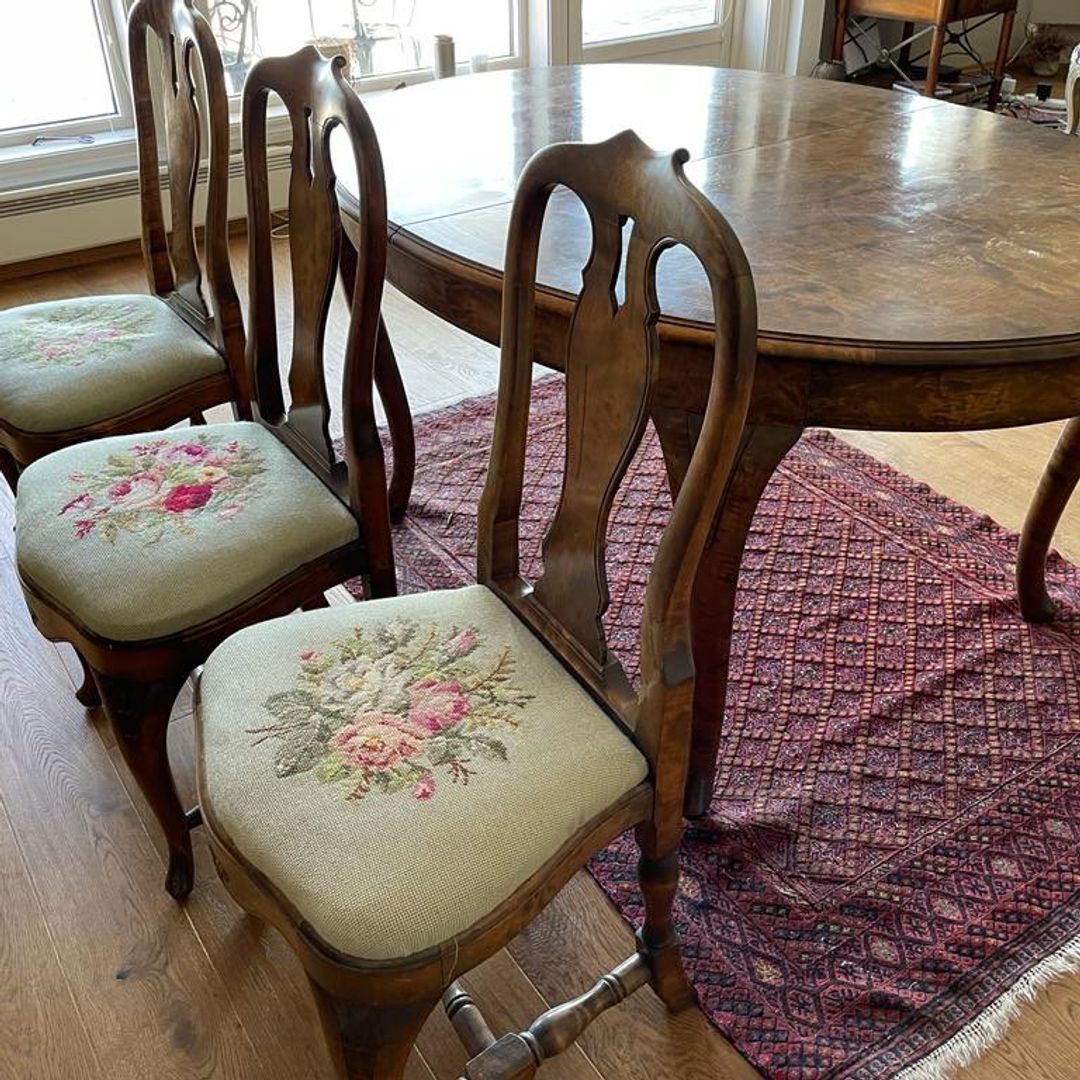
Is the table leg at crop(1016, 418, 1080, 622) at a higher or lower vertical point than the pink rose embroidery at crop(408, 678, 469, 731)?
lower

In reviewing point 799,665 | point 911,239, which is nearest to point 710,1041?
point 799,665

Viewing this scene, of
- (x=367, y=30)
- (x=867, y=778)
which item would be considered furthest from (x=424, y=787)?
(x=367, y=30)

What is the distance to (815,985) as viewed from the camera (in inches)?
50.9

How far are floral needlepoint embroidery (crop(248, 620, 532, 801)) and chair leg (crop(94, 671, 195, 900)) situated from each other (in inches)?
9.8

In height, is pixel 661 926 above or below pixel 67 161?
below

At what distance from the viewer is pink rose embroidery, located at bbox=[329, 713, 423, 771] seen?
100 cm

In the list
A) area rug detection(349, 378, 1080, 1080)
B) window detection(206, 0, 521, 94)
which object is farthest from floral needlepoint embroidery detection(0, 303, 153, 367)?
window detection(206, 0, 521, 94)

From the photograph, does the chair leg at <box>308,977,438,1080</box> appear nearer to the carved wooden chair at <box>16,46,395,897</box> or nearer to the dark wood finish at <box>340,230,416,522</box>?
the carved wooden chair at <box>16,46,395,897</box>

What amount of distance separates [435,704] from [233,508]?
18.3 inches

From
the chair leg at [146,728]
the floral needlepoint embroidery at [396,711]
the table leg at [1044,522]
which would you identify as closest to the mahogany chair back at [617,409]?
the floral needlepoint embroidery at [396,711]

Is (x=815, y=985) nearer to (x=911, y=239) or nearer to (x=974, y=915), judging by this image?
(x=974, y=915)

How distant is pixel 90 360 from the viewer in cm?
171

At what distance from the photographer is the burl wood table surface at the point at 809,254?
3.59ft

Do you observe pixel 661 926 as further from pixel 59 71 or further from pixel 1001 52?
pixel 1001 52
